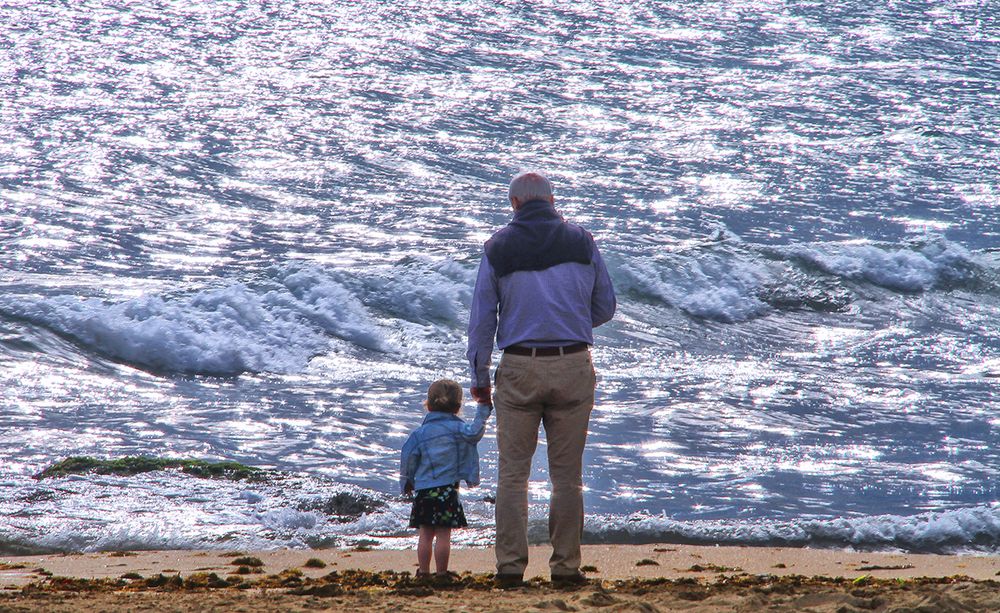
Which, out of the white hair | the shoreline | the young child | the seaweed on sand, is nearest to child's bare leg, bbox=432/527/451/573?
the young child

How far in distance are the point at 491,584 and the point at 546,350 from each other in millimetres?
980

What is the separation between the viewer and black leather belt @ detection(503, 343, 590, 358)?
4316 mm

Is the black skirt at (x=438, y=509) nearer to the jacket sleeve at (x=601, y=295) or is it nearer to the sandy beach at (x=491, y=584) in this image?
the sandy beach at (x=491, y=584)

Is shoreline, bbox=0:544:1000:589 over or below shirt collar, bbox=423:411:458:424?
below

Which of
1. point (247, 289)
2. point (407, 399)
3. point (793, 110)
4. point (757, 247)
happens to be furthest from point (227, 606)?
point (793, 110)

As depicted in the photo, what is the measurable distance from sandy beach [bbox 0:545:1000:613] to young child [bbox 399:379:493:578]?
0.21 m

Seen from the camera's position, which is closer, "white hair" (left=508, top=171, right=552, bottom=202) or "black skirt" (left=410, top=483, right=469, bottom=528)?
"white hair" (left=508, top=171, right=552, bottom=202)

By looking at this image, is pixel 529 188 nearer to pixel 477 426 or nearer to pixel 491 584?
pixel 477 426

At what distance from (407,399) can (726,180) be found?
34.3 feet

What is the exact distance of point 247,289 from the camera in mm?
12625

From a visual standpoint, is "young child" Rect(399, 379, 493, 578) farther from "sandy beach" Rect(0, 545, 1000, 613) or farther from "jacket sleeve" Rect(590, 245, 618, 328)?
"jacket sleeve" Rect(590, 245, 618, 328)

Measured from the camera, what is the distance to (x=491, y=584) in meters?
4.34

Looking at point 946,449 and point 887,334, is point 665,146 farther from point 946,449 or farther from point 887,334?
point 946,449

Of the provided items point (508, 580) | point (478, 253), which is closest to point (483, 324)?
point (508, 580)
